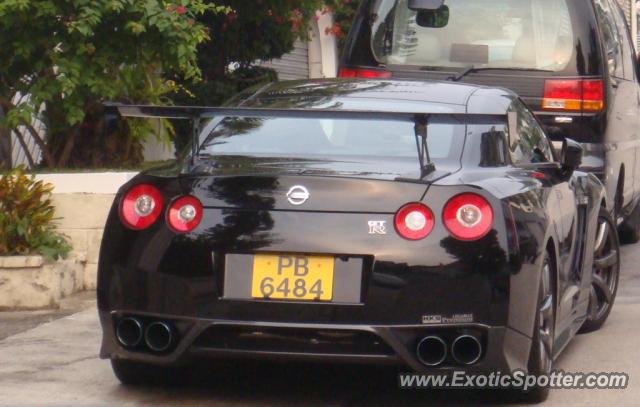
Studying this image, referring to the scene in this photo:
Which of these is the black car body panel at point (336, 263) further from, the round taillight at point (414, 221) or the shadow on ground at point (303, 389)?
the shadow on ground at point (303, 389)

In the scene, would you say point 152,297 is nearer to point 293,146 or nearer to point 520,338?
point 293,146

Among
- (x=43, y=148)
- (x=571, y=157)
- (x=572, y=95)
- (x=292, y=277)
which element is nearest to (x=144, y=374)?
(x=292, y=277)

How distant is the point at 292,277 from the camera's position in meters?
5.65

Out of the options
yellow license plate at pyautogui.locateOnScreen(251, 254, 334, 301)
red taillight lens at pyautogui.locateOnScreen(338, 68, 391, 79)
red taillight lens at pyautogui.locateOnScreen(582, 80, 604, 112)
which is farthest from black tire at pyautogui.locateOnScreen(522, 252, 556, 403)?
red taillight lens at pyautogui.locateOnScreen(338, 68, 391, 79)

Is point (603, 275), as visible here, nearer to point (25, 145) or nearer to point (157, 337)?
point (157, 337)

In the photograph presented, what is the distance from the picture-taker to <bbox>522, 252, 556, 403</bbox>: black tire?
606 centimetres

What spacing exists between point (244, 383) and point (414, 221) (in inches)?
54.0

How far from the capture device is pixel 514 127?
269 inches

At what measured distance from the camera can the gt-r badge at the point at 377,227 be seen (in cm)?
565

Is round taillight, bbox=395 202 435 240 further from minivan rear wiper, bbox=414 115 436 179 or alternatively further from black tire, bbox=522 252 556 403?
black tire, bbox=522 252 556 403

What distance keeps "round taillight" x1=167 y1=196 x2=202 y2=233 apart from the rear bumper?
14.4 inches

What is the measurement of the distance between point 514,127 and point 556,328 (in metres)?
0.97

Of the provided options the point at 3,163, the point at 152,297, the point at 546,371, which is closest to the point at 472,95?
the point at 546,371

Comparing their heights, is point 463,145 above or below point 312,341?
above
